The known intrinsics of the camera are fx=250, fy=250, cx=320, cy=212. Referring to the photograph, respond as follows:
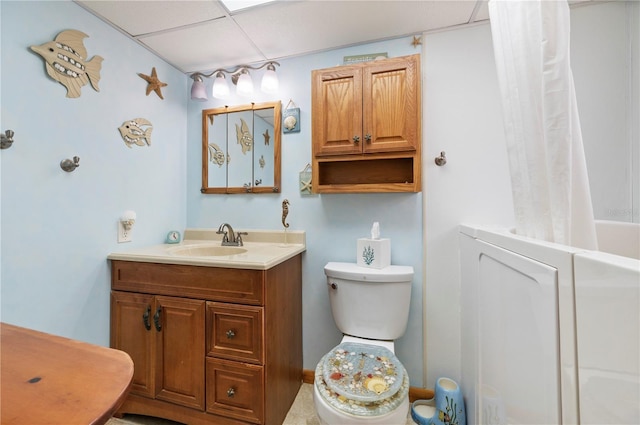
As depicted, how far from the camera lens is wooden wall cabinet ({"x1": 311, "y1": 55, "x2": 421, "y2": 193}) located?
1.30 meters

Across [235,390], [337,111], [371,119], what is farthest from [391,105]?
[235,390]

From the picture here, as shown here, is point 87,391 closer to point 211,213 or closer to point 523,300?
point 523,300

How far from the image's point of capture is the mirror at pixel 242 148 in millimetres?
1701

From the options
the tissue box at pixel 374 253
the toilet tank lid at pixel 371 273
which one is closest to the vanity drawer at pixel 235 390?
the toilet tank lid at pixel 371 273

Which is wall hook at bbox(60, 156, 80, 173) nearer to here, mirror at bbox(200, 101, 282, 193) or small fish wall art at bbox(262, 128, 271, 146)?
mirror at bbox(200, 101, 282, 193)

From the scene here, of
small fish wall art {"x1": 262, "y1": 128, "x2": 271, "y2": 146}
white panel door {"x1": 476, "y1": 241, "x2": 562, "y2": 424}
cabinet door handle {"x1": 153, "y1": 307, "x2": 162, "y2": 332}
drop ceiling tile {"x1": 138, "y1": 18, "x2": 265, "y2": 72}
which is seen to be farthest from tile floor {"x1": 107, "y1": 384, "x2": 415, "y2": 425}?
drop ceiling tile {"x1": 138, "y1": 18, "x2": 265, "y2": 72}

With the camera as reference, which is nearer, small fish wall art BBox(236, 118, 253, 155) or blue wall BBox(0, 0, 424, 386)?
blue wall BBox(0, 0, 424, 386)

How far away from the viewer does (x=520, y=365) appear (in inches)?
28.4

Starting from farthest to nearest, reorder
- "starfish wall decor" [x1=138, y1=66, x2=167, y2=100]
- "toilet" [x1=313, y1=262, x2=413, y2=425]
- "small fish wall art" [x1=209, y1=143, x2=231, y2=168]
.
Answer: "small fish wall art" [x1=209, y1=143, x2=231, y2=168] → "starfish wall decor" [x1=138, y1=66, x2=167, y2=100] → "toilet" [x1=313, y1=262, x2=413, y2=425]

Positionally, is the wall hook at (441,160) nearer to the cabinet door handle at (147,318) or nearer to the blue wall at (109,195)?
the blue wall at (109,195)

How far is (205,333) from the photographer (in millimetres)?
1191

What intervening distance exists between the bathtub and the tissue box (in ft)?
1.46

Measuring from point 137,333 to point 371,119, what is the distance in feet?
5.48

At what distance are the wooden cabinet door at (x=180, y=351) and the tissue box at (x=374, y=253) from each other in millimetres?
849
